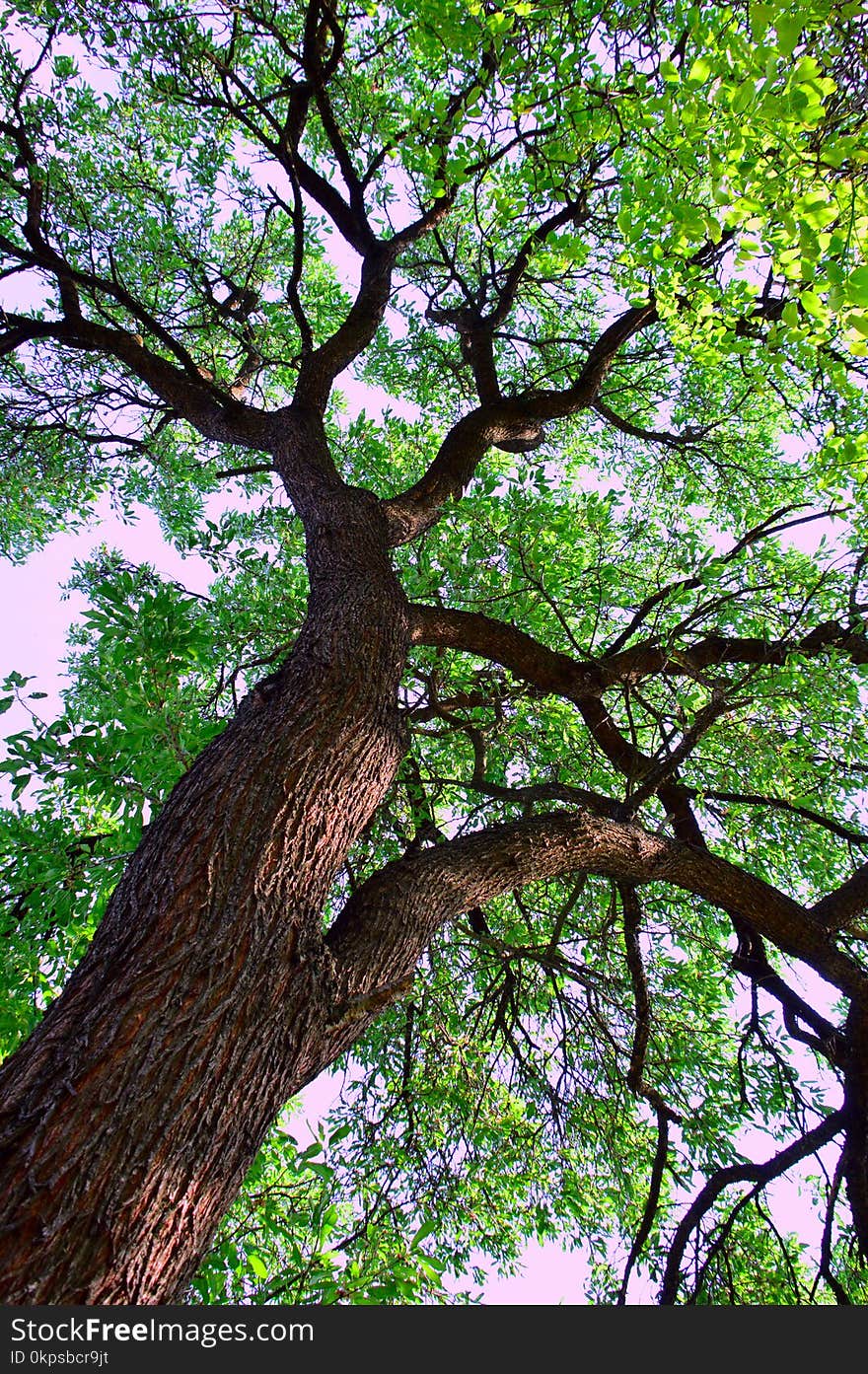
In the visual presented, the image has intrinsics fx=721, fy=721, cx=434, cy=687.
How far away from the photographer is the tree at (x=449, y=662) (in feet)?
6.59

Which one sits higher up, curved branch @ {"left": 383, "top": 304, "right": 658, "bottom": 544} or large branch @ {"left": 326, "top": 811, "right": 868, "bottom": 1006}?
curved branch @ {"left": 383, "top": 304, "right": 658, "bottom": 544}

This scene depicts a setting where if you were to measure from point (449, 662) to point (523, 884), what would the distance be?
296 centimetres

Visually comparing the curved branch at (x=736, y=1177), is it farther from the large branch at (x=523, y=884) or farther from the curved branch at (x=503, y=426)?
the curved branch at (x=503, y=426)

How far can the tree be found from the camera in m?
2.01

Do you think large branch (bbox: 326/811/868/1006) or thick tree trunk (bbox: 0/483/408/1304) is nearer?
thick tree trunk (bbox: 0/483/408/1304)

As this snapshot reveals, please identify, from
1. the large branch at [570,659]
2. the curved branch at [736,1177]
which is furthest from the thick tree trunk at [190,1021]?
the curved branch at [736,1177]

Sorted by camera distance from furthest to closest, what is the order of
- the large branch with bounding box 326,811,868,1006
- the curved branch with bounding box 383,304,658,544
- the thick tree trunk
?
1. the curved branch with bounding box 383,304,658,544
2. the large branch with bounding box 326,811,868,1006
3. the thick tree trunk

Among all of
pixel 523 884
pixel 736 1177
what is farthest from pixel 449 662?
pixel 736 1177

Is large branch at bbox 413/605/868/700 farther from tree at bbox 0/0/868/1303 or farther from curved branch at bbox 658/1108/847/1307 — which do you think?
curved branch at bbox 658/1108/847/1307

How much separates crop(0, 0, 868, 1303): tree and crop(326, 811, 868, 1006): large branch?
2 centimetres

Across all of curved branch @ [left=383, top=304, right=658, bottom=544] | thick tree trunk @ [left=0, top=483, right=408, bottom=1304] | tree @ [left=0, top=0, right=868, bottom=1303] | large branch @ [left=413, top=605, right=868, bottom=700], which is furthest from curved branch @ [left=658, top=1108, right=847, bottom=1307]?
curved branch @ [left=383, top=304, right=658, bottom=544]

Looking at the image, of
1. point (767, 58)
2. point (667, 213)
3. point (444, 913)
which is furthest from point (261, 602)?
point (767, 58)

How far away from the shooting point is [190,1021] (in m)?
1.88

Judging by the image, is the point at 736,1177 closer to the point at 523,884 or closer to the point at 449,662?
A: the point at 523,884
